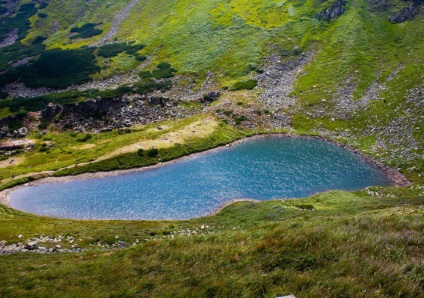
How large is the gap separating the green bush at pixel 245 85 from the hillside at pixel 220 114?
1.28 ft

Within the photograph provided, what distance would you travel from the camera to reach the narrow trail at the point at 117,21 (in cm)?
13559

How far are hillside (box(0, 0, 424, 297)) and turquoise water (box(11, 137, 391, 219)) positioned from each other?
434 cm

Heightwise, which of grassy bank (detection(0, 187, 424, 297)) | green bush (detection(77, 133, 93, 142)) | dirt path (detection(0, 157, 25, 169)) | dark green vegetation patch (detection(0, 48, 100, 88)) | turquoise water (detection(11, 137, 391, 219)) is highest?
dark green vegetation patch (detection(0, 48, 100, 88))

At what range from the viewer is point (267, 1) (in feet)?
470

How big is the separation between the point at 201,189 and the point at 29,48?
115099 millimetres

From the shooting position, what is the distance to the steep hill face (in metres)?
77.9

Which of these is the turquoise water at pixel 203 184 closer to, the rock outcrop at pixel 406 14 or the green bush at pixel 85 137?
the green bush at pixel 85 137

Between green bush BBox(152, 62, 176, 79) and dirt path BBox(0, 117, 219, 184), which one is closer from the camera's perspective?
dirt path BBox(0, 117, 219, 184)

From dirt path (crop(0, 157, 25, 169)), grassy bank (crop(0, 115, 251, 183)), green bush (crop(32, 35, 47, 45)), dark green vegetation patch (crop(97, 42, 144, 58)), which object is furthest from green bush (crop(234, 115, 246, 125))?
green bush (crop(32, 35, 47, 45))

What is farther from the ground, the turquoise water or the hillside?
the hillside

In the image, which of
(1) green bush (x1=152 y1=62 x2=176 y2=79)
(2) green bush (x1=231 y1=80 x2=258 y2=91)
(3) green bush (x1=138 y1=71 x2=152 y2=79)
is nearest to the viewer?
(2) green bush (x1=231 y1=80 x2=258 y2=91)

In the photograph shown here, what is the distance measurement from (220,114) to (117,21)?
10126 cm

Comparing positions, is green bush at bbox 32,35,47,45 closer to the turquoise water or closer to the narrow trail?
the narrow trail

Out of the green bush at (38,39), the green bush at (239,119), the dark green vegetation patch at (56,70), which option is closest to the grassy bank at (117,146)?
the green bush at (239,119)
